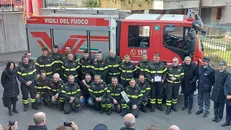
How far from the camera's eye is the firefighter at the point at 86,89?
26.7 feet

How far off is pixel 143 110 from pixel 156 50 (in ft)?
5.56

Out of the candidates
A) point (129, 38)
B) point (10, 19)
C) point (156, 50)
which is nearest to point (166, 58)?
point (156, 50)

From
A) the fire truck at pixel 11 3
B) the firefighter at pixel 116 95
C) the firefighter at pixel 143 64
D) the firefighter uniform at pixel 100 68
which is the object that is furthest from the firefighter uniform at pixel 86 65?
the fire truck at pixel 11 3

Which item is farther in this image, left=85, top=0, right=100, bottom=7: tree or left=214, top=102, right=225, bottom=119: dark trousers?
left=85, top=0, right=100, bottom=7: tree

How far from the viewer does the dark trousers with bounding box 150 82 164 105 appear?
8039mm

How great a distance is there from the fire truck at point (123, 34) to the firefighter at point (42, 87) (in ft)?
3.84

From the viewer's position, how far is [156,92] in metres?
8.14

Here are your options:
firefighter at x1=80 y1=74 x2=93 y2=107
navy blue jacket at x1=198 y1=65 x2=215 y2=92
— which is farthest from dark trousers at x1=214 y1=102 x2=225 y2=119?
firefighter at x1=80 y1=74 x2=93 y2=107

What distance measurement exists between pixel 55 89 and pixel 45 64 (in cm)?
79

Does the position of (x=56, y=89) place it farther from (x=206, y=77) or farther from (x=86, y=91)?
(x=206, y=77)

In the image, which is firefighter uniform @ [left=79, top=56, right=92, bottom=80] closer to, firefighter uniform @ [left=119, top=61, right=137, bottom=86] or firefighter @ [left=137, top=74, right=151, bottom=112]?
firefighter uniform @ [left=119, top=61, right=137, bottom=86]

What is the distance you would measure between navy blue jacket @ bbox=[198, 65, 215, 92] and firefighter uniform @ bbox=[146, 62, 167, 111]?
93 centimetres

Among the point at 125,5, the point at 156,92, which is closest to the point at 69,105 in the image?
the point at 156,92

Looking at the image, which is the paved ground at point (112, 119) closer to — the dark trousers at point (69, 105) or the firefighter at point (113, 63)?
the dark trousers at point (69, 105)
